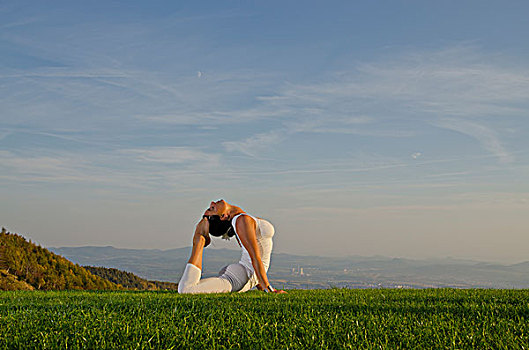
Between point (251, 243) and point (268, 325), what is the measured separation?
438 centimetres

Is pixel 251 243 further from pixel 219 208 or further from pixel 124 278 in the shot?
pixel 124 278

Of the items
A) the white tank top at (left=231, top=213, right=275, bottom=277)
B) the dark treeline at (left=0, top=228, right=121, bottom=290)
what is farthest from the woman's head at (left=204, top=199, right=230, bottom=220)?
the dark treeline at (left=0, top=228, right=121, bottom=290)

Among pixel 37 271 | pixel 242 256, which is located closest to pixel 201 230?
pixel 242 256

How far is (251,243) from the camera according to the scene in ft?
27.2

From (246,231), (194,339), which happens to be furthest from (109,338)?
(246,231)

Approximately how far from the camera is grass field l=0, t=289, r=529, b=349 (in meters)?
3.34

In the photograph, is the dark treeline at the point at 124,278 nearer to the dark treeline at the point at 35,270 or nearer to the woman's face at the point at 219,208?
the dark treeline at the point at 35,270

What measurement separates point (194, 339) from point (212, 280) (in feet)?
16.7

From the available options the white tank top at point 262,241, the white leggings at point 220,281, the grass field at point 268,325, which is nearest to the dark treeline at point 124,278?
the white leggings at point 220,281

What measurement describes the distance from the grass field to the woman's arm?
9.07 ft

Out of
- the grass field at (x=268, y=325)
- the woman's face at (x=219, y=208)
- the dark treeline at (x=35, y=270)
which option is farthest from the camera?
the dark treeline at (x=35, y=270)

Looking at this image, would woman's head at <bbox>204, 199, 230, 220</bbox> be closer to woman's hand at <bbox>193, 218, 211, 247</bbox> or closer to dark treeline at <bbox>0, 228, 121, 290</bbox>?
woman's hand at <bbox>193, 218, 211, 247</bbox>

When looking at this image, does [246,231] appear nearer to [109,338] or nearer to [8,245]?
[109,338]

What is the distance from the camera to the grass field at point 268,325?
3.34 meters
